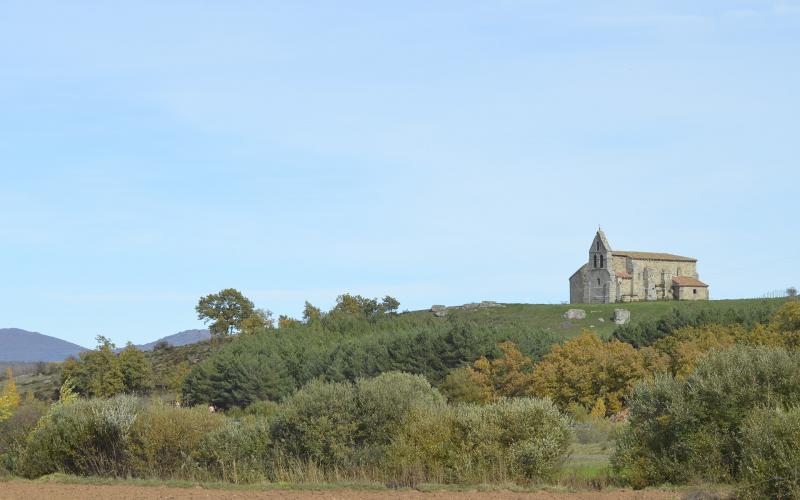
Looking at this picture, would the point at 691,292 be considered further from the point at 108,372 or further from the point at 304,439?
the point at 304,439

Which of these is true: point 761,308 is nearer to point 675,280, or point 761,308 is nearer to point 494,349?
point 494,349

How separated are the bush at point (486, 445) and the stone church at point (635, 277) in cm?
9491

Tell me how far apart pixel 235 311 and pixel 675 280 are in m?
53.1

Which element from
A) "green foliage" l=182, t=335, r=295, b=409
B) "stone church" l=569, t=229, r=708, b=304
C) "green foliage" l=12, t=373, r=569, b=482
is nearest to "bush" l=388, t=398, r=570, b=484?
"green foliage" l=12, t=373, r=569, b=482

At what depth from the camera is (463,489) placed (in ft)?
70.8

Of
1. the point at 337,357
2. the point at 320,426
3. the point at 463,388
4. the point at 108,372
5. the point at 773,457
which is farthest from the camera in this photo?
the point at 108,372

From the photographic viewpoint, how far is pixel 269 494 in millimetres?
21453

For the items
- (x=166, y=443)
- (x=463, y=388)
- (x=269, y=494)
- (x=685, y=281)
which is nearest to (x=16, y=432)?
(x=166, y=443)

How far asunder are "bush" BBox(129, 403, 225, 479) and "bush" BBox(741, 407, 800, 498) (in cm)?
1433

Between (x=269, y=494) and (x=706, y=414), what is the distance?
390 inches

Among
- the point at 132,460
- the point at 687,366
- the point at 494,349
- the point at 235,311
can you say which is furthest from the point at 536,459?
the point at 235,311

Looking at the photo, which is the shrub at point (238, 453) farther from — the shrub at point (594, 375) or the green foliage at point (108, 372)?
the green foliage at point (108, 372)

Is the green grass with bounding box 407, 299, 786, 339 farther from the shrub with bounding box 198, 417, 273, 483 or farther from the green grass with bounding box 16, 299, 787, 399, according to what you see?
the shrub with bounding box 198, 417, 273, 483

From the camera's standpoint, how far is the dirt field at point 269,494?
19.9 meters
